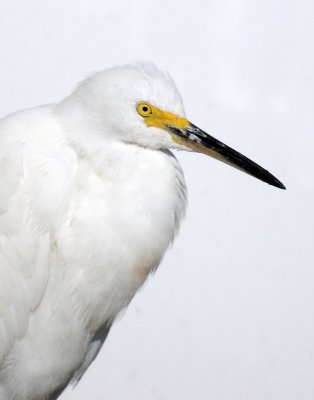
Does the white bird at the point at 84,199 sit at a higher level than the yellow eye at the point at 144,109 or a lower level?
lower

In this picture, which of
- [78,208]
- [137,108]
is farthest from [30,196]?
[137,108]

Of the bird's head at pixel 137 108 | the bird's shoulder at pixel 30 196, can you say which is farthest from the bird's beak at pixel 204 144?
the bird's shoulder at pixel 30 196

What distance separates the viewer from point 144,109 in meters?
1.43

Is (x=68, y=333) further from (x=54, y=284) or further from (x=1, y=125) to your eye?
(x=1, y=125)

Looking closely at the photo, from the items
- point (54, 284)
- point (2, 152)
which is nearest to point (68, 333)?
point (54, 284)

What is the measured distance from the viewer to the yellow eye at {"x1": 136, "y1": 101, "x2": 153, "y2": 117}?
142 cm

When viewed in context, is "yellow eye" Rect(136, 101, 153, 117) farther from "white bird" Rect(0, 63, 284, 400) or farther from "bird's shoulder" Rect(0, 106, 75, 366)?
"bird's shoulder" Rect(0, 106, 75, 366)

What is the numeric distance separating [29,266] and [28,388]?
1.11 ft

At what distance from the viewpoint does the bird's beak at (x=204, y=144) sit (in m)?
1.48

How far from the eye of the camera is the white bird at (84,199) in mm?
1455

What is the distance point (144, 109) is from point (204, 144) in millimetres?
172

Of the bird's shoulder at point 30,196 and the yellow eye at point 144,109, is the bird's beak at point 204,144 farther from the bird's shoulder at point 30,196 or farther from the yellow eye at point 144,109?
the bird's shoulder at point 30,196

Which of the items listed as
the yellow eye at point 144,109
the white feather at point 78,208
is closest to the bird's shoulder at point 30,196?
the white feather at point 78,208

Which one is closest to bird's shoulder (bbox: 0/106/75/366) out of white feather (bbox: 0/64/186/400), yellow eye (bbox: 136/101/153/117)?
white feather (bbox: 0/64/186/400)
